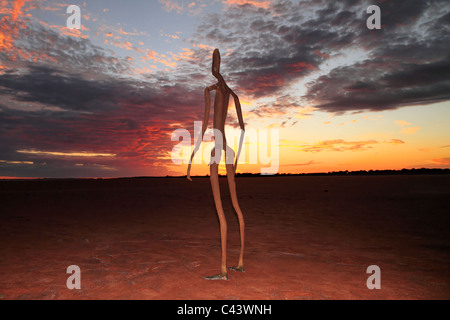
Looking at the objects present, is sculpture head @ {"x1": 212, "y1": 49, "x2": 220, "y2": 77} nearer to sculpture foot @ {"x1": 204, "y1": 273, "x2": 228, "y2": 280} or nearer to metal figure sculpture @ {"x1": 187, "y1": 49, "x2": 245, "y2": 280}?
metal figure sculpture @ {"x1": 187, "y1": 49, "x2": 245, "y2": 280}

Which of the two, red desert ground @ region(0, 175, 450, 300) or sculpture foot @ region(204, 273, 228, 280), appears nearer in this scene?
red desert ground @ region(0, 175, 450, 300)

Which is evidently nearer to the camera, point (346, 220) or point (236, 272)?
point (236, 272)

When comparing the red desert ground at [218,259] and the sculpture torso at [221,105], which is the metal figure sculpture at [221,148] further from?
the red desert ground at [218,259]

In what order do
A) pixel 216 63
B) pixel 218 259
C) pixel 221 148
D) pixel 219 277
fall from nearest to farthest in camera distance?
1. pixel 219 277
2. pixel 221 148
3. pixel 216 63
4. pixel 218 259

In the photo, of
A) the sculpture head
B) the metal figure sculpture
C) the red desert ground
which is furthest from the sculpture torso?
the red desert ground

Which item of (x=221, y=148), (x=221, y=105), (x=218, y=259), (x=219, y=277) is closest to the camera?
(x=219, y=277)

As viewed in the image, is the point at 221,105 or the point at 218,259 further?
the point at 218,259

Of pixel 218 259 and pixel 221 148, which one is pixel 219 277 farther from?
pixel 221 148

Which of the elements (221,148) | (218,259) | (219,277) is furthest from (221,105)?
(218,259)

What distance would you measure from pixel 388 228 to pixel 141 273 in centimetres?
910

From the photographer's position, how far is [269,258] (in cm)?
672

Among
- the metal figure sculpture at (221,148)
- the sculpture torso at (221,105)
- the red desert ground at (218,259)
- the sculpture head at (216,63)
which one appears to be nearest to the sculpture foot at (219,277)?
the metal figure sculpture at (221,148)
